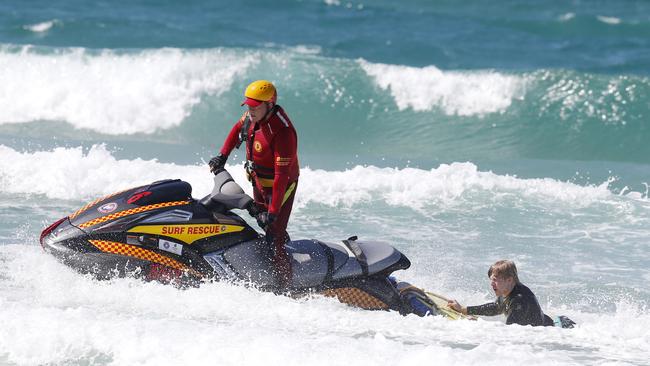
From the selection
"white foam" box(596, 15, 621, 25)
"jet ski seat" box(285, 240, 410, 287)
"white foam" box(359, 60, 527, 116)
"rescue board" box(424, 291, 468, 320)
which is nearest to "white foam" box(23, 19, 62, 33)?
"white foam" box(359, 60, 527, 116)

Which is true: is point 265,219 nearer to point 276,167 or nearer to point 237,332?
point 276,167

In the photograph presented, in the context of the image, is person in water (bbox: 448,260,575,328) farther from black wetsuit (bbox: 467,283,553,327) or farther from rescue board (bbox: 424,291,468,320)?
rescue board (bbox: 424,291,468,320)

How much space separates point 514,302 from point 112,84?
41.0ft

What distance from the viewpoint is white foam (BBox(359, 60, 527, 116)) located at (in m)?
18.4

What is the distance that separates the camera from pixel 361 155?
15719 mm

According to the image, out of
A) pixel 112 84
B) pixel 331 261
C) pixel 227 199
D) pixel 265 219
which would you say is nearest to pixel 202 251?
pixel 227 199

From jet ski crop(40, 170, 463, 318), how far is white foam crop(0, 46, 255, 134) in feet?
32.5

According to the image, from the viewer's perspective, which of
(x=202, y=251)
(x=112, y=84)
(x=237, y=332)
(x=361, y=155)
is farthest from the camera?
(x=112, y=84)

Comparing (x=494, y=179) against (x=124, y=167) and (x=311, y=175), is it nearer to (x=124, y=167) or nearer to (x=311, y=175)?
(x=311, y=175)

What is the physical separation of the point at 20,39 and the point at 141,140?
7.21 m

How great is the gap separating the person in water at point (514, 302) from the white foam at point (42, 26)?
17.4 m

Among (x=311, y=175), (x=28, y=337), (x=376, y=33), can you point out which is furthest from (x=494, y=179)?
(x=376, y=33)

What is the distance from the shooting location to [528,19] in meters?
27.1

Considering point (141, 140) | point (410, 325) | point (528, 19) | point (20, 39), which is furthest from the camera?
point (528, 19)
